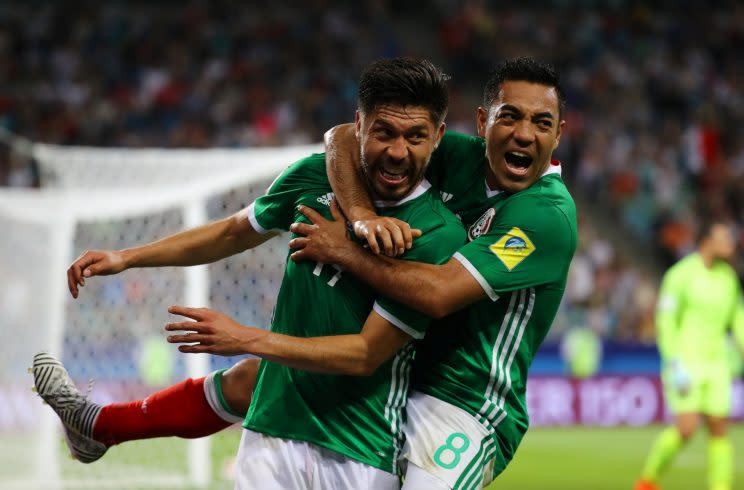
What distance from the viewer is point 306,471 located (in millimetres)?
3760

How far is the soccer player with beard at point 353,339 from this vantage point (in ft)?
11.8

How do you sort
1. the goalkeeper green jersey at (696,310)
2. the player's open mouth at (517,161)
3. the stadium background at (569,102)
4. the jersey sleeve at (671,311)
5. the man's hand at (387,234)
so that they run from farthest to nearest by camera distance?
the stadium background at (569,102), the goalkeeper green jersey at (696,310), the jersey sleeve at (671,311), the player's open mouth at (517,161), the man's hand at (387,234)

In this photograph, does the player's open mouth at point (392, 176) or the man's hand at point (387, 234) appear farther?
the player's open mouth at point (392, 176)

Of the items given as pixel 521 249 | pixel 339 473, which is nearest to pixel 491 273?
pixel 521 249

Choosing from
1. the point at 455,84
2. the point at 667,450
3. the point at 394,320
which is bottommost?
the point at 667,450

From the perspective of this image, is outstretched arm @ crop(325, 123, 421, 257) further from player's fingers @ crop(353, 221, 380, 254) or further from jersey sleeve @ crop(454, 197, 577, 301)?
jersey sleeve @ crop(454, 197, 577, 301)

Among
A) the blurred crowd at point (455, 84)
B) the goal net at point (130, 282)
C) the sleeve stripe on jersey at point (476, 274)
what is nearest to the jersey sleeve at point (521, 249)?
the sleeve stripe on jersey at point (476, 274)

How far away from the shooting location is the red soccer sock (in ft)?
14.3

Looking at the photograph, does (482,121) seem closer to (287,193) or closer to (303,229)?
(287,193)

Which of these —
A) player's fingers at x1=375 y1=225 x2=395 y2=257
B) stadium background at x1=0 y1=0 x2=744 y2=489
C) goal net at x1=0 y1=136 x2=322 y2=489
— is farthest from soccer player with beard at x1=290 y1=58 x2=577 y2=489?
stadium background at x1=0 y1=0 x2=744 y2=489

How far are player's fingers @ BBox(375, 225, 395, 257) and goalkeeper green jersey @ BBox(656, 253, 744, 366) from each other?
22.3 ft

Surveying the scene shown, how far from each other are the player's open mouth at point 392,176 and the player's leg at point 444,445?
800 millimetres

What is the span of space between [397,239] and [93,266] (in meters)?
1.25

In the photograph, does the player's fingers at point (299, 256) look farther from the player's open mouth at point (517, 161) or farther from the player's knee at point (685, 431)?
the player's knee at point (685, 431)
